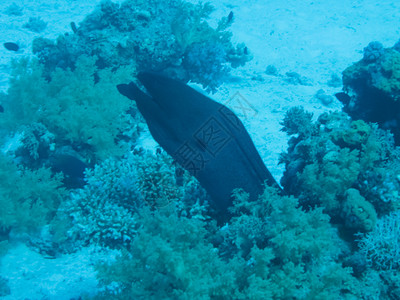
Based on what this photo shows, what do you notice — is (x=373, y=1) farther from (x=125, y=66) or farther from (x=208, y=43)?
(x=125, y=66)

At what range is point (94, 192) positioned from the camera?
206 inches

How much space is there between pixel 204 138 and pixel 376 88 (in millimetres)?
4196

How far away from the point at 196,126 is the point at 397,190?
9.71 ft

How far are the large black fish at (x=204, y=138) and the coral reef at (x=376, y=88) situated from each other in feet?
11.7

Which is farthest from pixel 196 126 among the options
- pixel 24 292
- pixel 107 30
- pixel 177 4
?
pixel 177 4

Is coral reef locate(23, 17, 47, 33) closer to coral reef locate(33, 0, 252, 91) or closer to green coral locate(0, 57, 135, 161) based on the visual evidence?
coral reef locate(33, 0, 252, 91)

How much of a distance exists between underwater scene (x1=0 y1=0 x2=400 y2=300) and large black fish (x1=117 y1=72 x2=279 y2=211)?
0.02 meters

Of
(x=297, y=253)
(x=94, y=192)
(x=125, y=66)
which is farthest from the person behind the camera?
(x=125, y=66)

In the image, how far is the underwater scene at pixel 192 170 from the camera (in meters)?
3.20

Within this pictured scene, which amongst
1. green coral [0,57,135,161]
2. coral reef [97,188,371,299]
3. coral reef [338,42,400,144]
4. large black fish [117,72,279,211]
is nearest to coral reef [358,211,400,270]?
coral reef [97,188,371,299]

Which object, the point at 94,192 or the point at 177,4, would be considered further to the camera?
the point at 177,4

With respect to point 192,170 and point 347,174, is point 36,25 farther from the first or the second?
point 347,174

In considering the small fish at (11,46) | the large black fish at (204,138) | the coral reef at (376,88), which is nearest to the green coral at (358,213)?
the large black fish at (204,138)

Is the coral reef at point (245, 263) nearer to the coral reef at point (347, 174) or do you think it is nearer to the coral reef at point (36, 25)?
the coral reef at point (347, 174)
